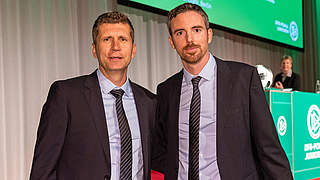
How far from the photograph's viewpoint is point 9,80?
3.74 m

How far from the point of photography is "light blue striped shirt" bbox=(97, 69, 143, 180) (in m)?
1.64

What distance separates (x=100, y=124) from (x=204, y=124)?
426 mm

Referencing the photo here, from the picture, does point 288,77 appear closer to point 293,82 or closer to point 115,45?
point 293,82

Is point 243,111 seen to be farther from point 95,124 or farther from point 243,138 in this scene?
point 95,124

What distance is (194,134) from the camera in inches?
67.9

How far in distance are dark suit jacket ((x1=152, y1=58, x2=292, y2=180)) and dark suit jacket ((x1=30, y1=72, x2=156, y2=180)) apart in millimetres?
345

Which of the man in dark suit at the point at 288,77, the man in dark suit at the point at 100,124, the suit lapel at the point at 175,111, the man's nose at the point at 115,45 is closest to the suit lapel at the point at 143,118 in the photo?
the man in dark suit at the point at 100,124

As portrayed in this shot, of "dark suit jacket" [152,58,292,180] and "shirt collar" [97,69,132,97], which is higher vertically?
"shirt collar" [97,69,132,97]

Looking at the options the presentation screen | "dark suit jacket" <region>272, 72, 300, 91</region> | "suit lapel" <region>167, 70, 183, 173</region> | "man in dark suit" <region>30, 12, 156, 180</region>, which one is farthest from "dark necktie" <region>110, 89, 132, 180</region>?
"dark suit jacket" <region>272, 72, 300, 91</region>

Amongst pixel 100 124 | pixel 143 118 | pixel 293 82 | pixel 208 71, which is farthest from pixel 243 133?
pixel 293 82

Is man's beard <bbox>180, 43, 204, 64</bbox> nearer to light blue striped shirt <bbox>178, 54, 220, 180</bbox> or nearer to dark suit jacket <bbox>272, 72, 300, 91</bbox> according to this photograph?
light blue striped shirt <bbox>178, 54, 220, 180</bbox>

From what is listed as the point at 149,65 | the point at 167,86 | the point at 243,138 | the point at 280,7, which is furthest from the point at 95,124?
the point at 280,7

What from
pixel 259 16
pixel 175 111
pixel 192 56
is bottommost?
pixel 175 111

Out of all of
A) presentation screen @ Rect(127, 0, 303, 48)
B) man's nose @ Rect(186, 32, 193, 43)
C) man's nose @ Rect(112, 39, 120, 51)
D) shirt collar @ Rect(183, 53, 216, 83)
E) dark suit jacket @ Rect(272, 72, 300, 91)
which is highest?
presentation screen @ Rect(127, 0, 303, 48)
